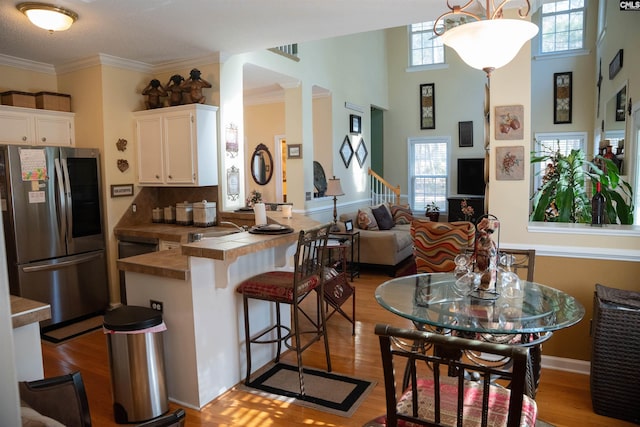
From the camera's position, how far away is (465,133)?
9.30 m

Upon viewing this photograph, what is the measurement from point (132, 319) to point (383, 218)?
497 centimetres

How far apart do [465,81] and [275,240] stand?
7606 mm

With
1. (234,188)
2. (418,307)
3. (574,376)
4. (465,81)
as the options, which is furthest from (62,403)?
(465,81)

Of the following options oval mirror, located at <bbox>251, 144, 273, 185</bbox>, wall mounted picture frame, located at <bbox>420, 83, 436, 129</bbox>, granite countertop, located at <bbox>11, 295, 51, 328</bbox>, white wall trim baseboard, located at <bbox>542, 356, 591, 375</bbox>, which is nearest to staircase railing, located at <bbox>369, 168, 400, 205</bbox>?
wall mounted picture frame, located at <bbox>420, 83, 436, 129</bbox>

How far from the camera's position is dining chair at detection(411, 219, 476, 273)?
4.39m

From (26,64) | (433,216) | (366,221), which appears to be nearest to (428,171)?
(433,216)

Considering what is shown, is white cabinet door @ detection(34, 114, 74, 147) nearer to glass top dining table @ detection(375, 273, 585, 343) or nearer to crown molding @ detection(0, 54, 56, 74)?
crown molding @ detection(0, 54, 56, 74)

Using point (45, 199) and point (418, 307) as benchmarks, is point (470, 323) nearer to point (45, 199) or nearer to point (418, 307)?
point (418, 307)

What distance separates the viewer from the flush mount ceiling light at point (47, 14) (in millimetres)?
2984

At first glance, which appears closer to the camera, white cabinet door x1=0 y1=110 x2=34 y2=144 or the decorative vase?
white cabinet door x1=0 y1=110 x2=34 y2=144

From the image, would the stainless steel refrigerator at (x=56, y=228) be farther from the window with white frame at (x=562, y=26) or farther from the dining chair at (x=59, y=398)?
the window with white frame at (x=562, y=26)

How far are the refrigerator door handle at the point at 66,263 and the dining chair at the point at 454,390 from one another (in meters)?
3.63

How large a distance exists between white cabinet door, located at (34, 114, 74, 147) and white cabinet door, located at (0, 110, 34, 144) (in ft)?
0.25

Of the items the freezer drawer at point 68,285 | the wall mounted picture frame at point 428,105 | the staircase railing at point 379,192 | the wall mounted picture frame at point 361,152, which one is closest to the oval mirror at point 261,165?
the wall mounted picture frame at point 361,152
